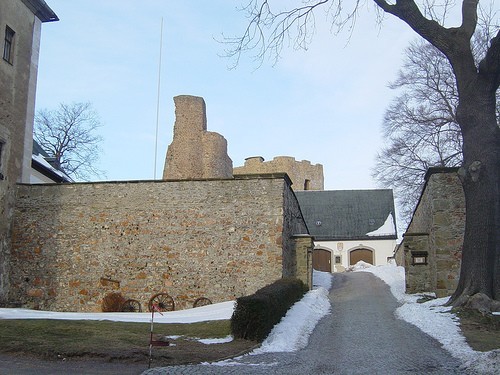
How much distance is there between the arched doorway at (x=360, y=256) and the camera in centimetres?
4144

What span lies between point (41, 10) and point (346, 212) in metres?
28.8

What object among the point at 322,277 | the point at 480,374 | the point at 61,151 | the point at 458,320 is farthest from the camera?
the point at 61,151

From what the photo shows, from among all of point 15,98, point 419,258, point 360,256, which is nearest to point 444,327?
point 419,258

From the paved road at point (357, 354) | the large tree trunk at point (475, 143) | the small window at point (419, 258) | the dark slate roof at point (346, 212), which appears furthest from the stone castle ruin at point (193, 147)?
the large tree trunk at point (475, 143)

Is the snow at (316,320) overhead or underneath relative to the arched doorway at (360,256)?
underneath

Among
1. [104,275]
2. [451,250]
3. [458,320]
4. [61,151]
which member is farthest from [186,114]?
[458,320]

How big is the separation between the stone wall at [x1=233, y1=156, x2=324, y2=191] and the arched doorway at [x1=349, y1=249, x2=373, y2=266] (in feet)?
50.3

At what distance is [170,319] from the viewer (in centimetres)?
1386

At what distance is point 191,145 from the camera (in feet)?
149

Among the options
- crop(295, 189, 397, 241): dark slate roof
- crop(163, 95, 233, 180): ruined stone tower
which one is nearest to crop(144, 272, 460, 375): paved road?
crop(295, 189, 397, 241): dark slate roof

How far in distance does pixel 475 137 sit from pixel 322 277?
14035 millimetres

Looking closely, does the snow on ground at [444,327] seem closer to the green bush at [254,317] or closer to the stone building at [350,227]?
the green bush at [254,317]

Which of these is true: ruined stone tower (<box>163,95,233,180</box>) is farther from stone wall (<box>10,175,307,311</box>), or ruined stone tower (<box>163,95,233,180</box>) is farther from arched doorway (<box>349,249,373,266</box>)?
stone wall (<box>10,175,307,311</box>)

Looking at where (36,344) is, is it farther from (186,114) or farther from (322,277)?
(186,114)
